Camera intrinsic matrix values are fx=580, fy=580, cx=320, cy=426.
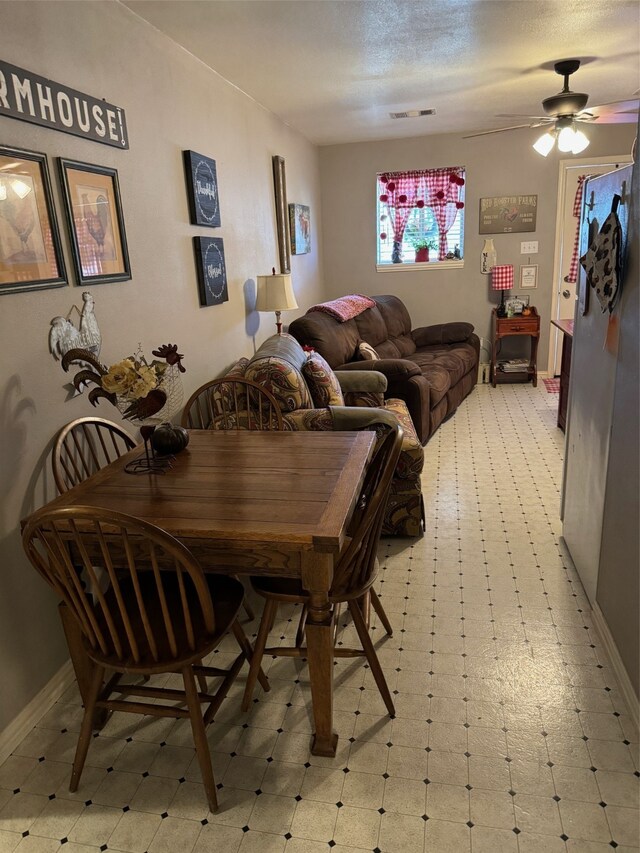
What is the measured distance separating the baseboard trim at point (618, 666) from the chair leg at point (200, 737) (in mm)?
1321

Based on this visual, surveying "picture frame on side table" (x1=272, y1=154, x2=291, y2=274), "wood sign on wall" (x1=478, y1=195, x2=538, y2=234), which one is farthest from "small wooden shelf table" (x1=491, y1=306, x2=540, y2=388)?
"picture frame on side table" (x1=272, y1=154, x2=291, y2=274)

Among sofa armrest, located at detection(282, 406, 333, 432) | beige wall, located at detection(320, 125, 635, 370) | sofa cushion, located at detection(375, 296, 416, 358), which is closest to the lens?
sofa armrest, located at detection(282, 406, 333, 432)

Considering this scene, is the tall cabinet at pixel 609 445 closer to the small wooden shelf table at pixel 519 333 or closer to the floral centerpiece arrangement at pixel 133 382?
the floral centerpiece arrangement at pixel 133 382

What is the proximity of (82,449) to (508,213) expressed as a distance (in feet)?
16.6

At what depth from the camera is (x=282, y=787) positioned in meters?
1.71

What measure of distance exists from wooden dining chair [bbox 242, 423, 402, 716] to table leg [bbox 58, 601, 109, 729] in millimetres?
491

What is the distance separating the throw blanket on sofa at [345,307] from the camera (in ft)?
15.6

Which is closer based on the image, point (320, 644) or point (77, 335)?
point (320, 644)

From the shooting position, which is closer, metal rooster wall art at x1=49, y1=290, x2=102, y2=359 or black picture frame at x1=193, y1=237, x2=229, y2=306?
metal rooster wall art at x1=49, y1=290, x2=102, y2=359

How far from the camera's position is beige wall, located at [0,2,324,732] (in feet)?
6.27

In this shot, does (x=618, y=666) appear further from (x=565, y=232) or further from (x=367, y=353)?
(x=565, y=232)

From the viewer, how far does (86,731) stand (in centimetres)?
171

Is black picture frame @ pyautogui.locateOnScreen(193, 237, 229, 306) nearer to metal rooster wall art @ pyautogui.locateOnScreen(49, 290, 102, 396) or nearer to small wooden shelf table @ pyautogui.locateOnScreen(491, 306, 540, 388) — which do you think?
metal rooster wall art @ pyautogui.locateOnScreen(49, 290, 102, 396)

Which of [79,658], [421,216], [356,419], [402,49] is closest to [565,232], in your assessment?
[421,216]
